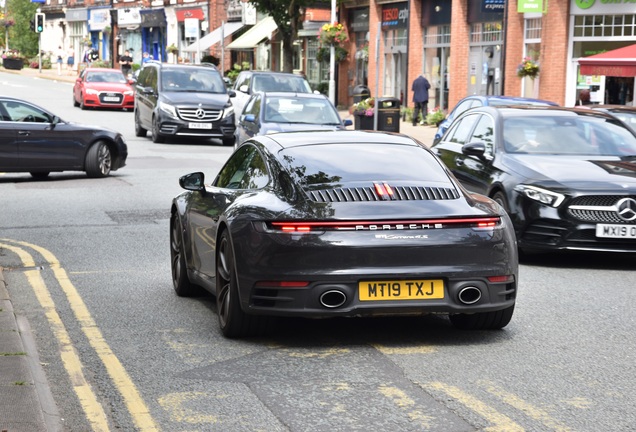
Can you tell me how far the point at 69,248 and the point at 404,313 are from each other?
19.4ft

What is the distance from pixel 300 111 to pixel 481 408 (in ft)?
56.4

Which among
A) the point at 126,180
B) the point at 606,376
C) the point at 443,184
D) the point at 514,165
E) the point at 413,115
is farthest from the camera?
the point at 413,115

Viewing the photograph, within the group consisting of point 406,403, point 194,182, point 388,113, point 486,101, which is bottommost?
point 388,113

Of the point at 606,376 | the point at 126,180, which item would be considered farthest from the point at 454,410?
the point at 126,180

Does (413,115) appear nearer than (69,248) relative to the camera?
No

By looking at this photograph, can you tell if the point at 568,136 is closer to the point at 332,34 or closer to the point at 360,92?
the point at 360,92

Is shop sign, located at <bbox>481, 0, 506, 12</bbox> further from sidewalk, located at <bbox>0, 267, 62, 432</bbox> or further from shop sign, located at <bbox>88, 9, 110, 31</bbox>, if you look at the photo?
shop sign, located at <bbox>88, 9, 110, 31</bbox>

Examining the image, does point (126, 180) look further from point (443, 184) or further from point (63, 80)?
point (63, 80)

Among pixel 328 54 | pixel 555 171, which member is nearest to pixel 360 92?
pixel 328 54

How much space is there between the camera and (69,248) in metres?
12.3

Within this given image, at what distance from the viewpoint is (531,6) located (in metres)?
34.6

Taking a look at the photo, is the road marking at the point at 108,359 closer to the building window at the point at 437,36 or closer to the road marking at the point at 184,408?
the road marking at the point at 184,408

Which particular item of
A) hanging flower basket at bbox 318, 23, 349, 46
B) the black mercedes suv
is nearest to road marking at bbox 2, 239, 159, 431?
the black mercedes suv

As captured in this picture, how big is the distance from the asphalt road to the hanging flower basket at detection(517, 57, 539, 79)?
2356cm
